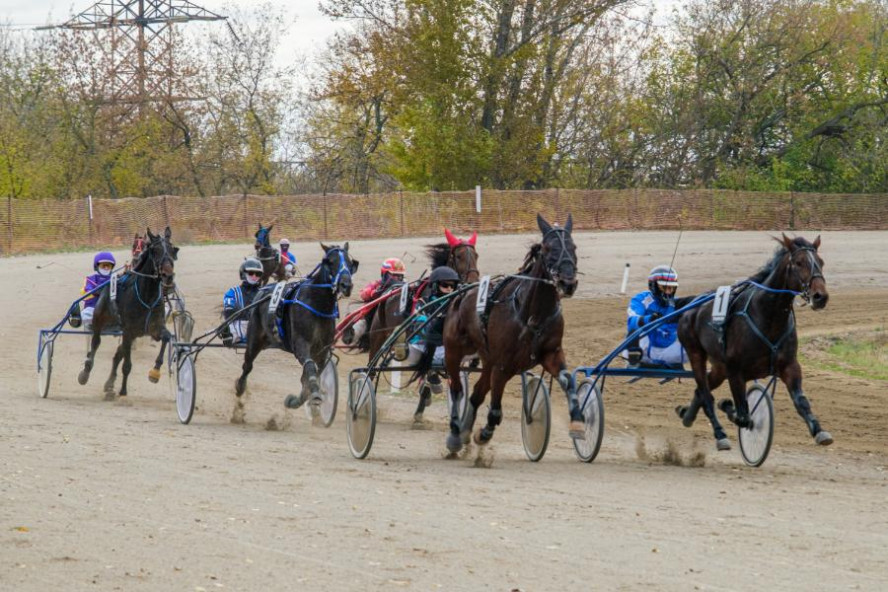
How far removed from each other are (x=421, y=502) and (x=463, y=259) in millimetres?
5165

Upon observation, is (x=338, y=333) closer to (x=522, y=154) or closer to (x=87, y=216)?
(x=87, y=216)

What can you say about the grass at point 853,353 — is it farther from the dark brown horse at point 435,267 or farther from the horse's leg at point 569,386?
the horse's leg at point 569,386

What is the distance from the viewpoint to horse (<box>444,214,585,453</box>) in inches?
388

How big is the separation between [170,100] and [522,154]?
15.0m

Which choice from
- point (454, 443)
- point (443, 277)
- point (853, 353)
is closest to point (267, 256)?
point (853, 353)

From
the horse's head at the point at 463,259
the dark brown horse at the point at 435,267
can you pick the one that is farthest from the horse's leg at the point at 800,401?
the horse's head at the point at 463,259

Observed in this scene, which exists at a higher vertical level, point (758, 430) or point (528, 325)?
point (528, 325)

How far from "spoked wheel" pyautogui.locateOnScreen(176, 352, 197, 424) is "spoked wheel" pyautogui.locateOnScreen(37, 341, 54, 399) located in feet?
9.09

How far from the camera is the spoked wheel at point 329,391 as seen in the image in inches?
504

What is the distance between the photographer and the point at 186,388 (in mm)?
13539

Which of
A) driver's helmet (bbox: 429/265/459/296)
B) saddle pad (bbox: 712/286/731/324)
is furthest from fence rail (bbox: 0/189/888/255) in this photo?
saddle pad (bbox: 712/286/731/324)

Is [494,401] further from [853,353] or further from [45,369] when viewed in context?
[853,353]

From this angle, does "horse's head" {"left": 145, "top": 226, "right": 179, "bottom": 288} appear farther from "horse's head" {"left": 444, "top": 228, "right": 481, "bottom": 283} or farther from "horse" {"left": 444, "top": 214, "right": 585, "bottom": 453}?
"horse" {"left": 444, "top": 214, "right": 585, "bottom": 453}

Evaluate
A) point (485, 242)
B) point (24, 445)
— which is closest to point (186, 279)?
point (485, 242)
